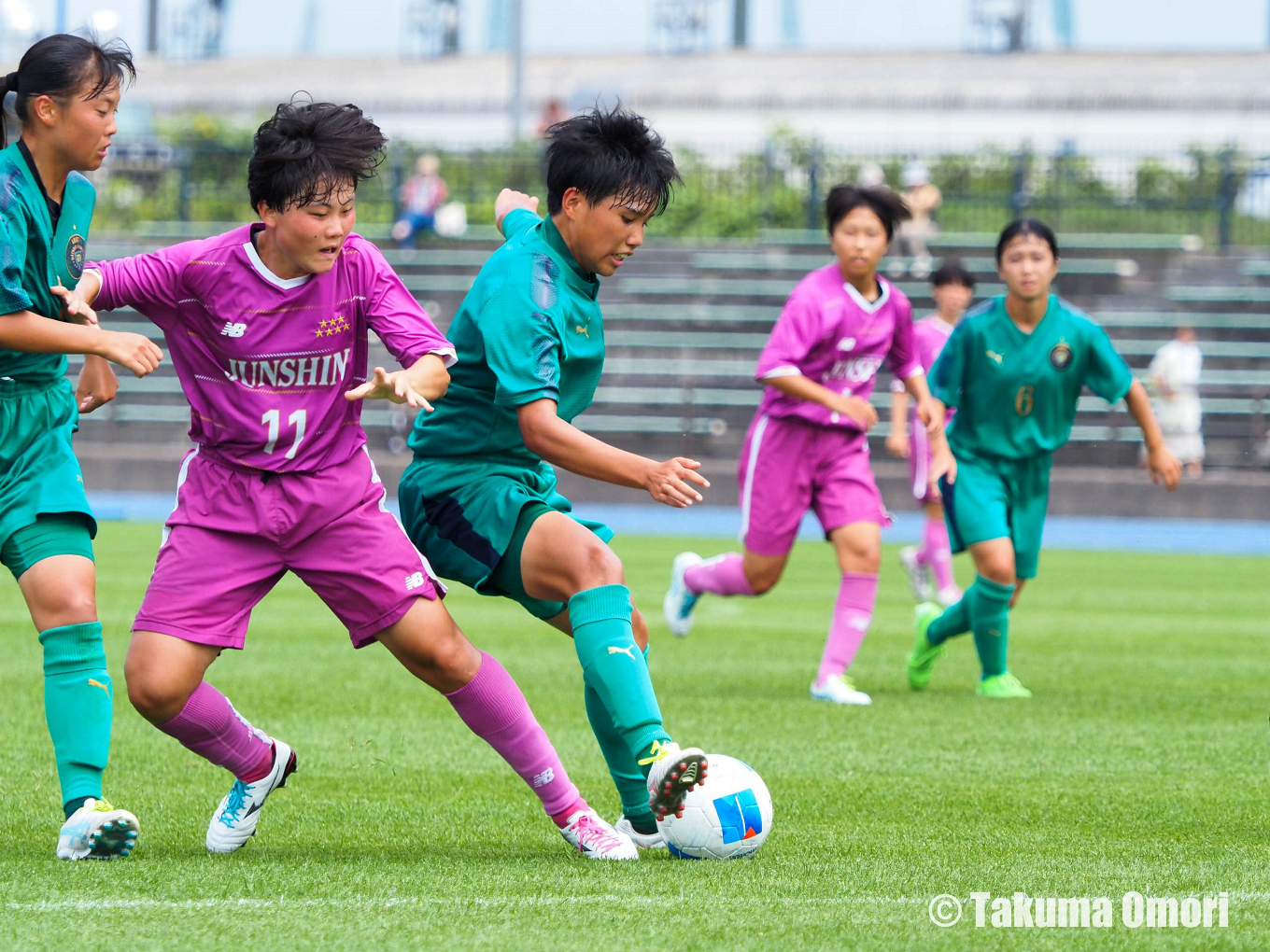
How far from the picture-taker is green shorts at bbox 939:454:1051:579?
8195mm

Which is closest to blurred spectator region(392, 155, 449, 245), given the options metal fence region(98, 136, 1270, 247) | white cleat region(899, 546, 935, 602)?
metal fence region(98, 136, 1270, 247)

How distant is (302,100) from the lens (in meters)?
4.81

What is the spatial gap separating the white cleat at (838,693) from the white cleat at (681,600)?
1500mm

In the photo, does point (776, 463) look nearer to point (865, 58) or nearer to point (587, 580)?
point (587, 580)

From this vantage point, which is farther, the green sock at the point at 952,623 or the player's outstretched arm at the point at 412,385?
the green sock at the point at 952,623

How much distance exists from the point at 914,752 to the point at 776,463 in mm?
2096

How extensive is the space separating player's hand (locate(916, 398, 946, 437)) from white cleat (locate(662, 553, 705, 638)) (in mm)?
2019

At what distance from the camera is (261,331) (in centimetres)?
462

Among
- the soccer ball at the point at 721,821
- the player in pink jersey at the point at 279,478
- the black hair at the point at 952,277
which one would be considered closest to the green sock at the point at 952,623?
the soccer ball at the point at 721,821

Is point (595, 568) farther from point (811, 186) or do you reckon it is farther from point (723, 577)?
point (811, 186)

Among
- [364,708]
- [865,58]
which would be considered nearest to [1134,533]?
[364,708]

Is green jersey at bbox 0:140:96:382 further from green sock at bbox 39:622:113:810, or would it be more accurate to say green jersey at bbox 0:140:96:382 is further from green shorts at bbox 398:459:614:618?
green shorts at bbox 398:459:614:618

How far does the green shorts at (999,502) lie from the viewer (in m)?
8.20

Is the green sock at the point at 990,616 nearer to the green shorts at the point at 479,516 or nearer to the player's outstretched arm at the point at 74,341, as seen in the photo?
the green shorts at the point at 479,516
